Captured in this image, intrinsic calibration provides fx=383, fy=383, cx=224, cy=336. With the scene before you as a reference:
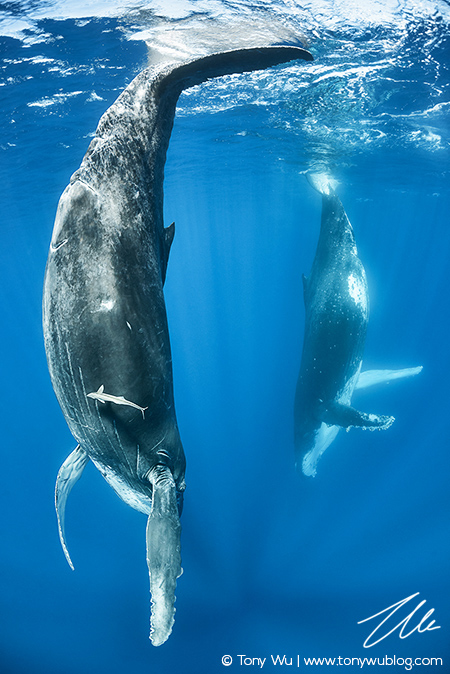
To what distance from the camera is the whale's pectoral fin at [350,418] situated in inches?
343

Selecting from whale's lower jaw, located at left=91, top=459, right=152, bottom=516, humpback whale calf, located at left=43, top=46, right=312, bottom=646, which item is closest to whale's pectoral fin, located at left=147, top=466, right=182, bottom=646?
humpback whale calf, located at left=43, top=46, right=312, bottom=646

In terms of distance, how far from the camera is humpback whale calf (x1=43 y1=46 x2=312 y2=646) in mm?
2268

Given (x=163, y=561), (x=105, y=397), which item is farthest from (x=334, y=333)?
(x=105, y=397)

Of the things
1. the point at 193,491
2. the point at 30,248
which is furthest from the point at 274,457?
the point at 30,248

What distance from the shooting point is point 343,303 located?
32.6 feet

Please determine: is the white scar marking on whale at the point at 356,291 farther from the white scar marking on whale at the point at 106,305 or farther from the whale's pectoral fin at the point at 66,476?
the white scar marking on whale at the point at 106,305

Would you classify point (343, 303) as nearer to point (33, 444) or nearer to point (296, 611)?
point (296, 611)

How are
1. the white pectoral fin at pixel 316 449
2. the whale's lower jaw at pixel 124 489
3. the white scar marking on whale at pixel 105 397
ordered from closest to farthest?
1. the white scar marking on whale at pixel 105 397
2. the whale's lower jaw at pixel 124 489
3. the white pectoral fin at pixel 316 449

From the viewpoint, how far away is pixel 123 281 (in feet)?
7.58

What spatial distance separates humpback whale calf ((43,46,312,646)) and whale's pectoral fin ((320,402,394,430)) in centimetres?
706

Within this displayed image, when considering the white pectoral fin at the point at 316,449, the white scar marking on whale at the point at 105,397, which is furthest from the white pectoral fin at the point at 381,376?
the white scar marking on whale at the point at 105,397

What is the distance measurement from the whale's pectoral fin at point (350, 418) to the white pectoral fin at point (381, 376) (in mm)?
1540

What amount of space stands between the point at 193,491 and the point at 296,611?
16.7 ft

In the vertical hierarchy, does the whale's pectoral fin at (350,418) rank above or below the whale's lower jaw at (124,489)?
below
